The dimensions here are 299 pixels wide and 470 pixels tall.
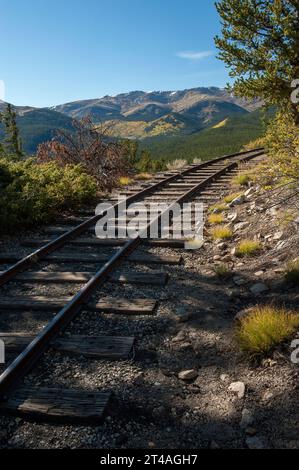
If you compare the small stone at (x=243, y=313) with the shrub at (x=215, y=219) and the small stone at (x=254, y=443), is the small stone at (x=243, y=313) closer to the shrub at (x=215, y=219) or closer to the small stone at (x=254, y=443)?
the small stone at (x=254, y=443)

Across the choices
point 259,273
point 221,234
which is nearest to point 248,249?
point 259,273

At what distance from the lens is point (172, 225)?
8922 millimetres

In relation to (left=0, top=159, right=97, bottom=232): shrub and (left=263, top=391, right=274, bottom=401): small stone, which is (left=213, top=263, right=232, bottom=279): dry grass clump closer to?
(left=263, top=391, right=274, bottom=401): small stone

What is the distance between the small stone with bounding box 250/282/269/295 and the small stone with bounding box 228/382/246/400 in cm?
192

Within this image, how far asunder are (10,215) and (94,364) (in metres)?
5.43

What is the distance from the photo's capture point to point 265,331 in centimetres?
401

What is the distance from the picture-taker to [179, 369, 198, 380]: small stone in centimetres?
377

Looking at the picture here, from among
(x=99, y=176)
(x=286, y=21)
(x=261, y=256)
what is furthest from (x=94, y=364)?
(x=99, y=176)

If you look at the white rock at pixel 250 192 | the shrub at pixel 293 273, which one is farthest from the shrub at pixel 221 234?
the white rock at pixel 250 192

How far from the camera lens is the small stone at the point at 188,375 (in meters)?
3.77

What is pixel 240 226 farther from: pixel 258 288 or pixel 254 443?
pixel 254 443

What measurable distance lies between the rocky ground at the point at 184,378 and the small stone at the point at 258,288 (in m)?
0.01

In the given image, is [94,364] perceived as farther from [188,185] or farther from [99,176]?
[99,176]

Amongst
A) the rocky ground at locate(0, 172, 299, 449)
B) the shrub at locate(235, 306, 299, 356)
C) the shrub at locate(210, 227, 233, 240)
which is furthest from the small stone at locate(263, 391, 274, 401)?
the shrub at locate(210, 227, 233, 240)
